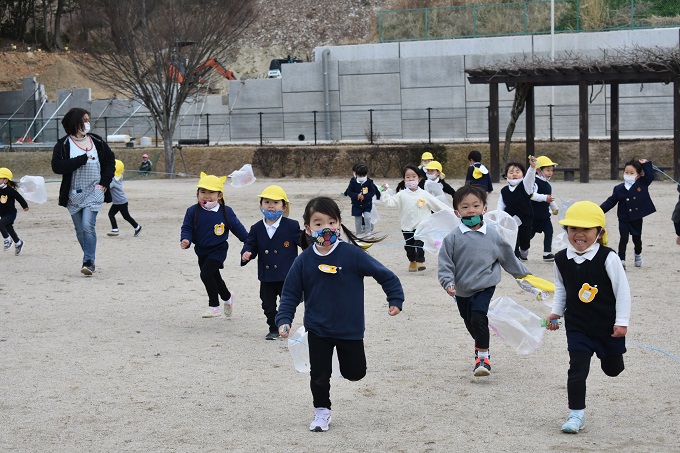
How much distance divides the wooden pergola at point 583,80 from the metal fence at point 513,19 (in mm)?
11246

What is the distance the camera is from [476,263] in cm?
743

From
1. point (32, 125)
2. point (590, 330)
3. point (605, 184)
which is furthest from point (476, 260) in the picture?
point (32, 125)

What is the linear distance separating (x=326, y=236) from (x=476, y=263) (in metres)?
1.72

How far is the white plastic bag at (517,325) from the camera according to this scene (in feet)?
24.1

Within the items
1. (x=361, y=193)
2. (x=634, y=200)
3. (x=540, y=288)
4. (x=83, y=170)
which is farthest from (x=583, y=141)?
(x=540, y=288)

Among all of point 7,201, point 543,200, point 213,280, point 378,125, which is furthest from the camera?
point 378,125

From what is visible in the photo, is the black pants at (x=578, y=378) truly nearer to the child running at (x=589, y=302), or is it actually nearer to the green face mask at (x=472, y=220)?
the child running at (x=589, y=302)

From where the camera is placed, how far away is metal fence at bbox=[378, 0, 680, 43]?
39875mm

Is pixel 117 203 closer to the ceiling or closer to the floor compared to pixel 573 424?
closer to the ceiling

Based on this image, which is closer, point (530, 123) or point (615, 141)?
point (615, 141)

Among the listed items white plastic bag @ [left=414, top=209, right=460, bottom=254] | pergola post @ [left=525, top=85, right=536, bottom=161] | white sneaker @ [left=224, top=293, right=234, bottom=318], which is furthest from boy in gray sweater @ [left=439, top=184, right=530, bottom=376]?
pergola post @ [left=525, top=85, right=536, bottom=161]

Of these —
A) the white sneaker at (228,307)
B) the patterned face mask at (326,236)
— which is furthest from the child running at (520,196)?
the patterned face mask at (326,236)

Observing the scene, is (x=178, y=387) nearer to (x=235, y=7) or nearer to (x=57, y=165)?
(x=57, y=165)

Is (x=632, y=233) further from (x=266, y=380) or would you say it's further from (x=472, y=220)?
(x=266, y=380)
